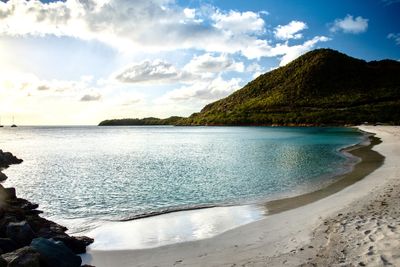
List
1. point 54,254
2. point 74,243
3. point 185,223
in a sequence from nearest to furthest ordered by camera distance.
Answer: point 54,254, point 74,243, point 185,223

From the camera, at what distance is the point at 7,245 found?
43.8 feet

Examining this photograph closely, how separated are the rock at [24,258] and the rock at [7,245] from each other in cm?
207

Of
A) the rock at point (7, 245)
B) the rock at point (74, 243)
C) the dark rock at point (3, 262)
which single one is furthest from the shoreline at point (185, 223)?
the dark rock at point (3, 262)

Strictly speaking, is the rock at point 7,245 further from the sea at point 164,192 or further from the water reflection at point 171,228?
the sea at point 164,192

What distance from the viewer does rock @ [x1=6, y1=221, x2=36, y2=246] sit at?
46.2 ft

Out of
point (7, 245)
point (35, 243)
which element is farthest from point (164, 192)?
point (35, 243)

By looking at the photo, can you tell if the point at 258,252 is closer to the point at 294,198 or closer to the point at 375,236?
the point at 375,236

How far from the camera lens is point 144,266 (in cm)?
1286

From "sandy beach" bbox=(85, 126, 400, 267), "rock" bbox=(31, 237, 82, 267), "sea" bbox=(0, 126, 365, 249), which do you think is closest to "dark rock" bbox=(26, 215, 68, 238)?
"sea" bbox=(0, 126, 365, 249)

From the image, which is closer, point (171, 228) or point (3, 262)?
point (3, 262)

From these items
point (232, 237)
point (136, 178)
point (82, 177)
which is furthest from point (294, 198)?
point (82, 177)

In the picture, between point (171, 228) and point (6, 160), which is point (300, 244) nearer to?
point (171, 228)

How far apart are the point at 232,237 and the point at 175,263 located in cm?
Answer: 368

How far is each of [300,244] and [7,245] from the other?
35.4 ft
